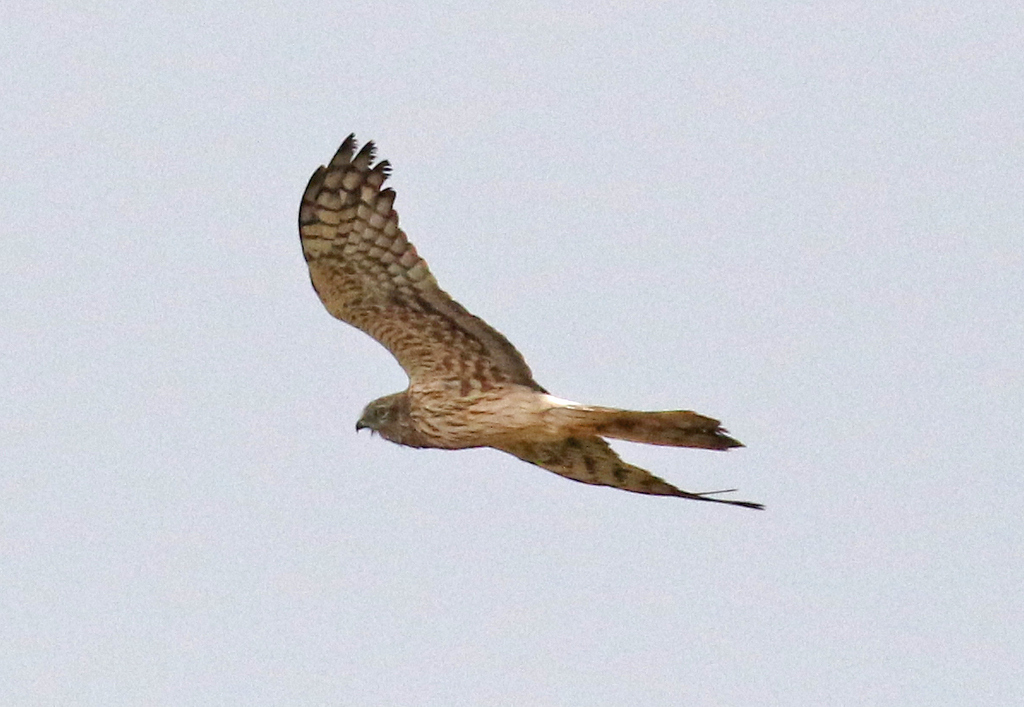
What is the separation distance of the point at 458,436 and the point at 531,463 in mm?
477

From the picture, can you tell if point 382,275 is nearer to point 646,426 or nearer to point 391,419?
point 391,419

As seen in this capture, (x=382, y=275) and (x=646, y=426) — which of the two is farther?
(x=382, y=275)

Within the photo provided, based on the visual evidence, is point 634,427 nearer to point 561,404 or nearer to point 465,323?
point 561,404

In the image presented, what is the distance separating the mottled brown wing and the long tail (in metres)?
0.32

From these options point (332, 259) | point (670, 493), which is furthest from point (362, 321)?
point (670, 493)

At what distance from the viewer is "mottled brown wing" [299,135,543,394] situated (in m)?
9.21

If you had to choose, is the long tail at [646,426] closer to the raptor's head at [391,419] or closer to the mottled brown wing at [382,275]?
the mottled brown wing at [382,275]

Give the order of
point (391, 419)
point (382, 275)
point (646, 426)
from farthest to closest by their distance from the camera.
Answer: point (391, 419), point (382, 275), point (646, 426)

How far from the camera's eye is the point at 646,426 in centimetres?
873

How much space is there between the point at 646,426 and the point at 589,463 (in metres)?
0.86

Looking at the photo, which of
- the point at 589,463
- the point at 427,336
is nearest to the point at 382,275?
the point at 427,336

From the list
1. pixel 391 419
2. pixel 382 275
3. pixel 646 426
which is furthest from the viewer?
pixel 391 419

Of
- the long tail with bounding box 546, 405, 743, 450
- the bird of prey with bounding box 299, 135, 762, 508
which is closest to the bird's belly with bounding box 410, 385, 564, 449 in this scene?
the bird of prey with bounding box 299, 135, 762, 508

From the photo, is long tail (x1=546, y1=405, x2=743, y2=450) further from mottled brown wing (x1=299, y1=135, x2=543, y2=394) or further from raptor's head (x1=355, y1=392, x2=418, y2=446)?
raptor's head (x1=355, y1=392, x2=418, y2=446)
